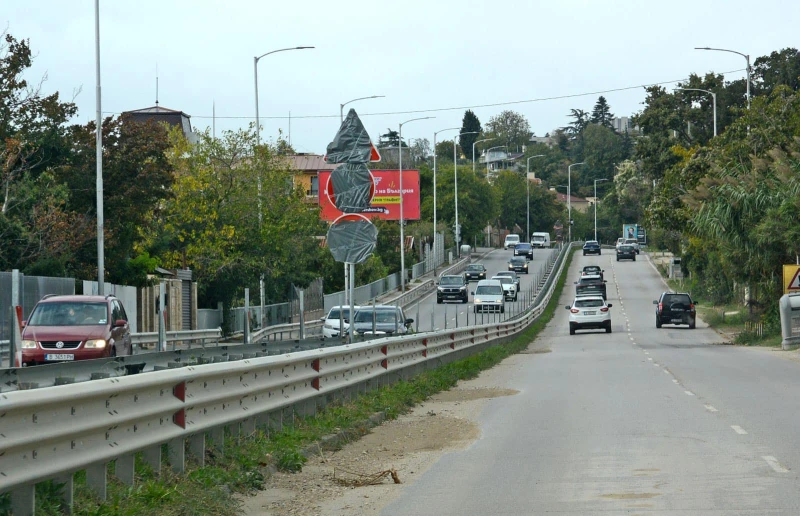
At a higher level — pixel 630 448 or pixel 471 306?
pixel 630 448

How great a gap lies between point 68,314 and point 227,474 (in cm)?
1368

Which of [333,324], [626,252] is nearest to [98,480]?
[333,324]

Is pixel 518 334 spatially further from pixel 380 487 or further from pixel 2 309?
pixel 380 487

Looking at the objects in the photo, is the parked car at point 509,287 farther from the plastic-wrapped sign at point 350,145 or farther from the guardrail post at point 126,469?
the guardrail post at point 126,469

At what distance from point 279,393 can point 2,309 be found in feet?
44.6

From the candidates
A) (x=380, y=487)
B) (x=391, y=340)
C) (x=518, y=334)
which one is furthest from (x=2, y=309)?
(x=518, y=334)

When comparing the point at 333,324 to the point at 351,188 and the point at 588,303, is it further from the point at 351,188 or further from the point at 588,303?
the point at 351,188

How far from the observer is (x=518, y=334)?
155 ft

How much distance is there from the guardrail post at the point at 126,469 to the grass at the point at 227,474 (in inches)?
2.1

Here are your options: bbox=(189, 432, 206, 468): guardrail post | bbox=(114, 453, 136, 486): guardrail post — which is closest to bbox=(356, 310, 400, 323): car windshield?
bbox=(189, 432, 206, 468): guardrail post

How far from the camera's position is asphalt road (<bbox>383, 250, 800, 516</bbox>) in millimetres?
8633

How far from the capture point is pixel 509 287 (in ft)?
251

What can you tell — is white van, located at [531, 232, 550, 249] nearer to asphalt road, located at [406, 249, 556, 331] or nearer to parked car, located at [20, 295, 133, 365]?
asphalt road, located at [406, 249, 556, 331]

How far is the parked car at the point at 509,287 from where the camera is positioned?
76.1m
